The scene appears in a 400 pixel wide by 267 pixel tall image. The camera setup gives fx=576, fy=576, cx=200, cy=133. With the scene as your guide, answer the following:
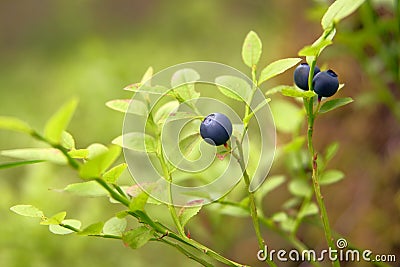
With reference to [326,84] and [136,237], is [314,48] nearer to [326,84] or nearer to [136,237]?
[326,84]

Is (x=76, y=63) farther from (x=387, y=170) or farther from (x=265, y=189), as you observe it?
(x=265, y=189)

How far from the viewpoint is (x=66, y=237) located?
1.08 meters

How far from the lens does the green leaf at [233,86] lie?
0.52 metres

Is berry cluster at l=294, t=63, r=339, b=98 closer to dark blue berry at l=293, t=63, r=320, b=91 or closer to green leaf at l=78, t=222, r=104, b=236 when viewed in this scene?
dark blue berry at l=293, t=63, r=320, b=91

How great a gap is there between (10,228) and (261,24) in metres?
1.78

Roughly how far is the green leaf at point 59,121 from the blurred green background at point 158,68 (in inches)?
17.1

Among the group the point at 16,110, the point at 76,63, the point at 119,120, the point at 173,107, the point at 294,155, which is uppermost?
the point at 76,63

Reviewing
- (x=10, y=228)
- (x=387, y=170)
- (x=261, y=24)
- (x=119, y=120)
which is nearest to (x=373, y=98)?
(x=387, y=170)

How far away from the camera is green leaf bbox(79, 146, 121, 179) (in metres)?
0.40

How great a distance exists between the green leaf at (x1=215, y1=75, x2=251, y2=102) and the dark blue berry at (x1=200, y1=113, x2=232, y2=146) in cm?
5

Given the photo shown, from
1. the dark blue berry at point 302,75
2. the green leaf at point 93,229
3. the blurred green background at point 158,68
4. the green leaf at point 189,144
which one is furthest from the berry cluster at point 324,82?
the blurred green background at point 158,68

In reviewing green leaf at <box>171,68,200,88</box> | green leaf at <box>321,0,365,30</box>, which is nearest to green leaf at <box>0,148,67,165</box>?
→ green leaf at <box>171,68,200,88</box>

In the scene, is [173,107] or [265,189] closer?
[173,107]

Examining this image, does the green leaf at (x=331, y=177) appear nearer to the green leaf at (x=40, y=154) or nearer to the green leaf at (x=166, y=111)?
the green leaf at (x=166, y=111)
